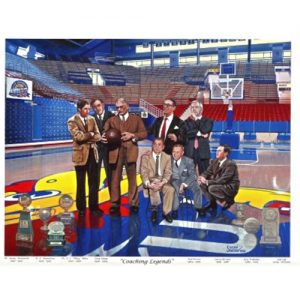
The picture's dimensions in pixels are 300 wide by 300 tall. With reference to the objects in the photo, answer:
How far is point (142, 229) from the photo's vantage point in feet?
12.3

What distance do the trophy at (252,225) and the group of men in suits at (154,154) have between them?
8.7 inches

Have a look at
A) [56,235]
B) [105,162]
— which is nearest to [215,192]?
[105,162]

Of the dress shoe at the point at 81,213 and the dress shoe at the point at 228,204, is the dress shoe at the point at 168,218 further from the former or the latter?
the dress shoe at the point at 81,213

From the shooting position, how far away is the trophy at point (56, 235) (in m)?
3.72

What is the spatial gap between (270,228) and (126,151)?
4.60 ft

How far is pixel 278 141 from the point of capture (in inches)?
148

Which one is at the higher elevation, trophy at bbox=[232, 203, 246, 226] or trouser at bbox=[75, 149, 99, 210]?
trouser at bbox=[75, 149, 99, 210]

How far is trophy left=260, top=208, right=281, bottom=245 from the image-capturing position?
3.72m

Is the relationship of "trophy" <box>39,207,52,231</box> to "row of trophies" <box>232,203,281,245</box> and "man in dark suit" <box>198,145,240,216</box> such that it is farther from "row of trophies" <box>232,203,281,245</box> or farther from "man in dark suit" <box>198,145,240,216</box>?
"row of trophies" <box>232,203,281,245</box>

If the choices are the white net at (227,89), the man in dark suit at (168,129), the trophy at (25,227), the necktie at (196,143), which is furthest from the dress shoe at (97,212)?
the white net at (227,89)

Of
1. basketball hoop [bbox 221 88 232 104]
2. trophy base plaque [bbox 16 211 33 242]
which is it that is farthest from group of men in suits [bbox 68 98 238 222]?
trophy base plaque [bbox 16 211 33 242]

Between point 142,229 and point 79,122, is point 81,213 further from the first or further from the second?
point 79,122

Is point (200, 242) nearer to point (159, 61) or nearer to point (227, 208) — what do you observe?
point (227, 208)
